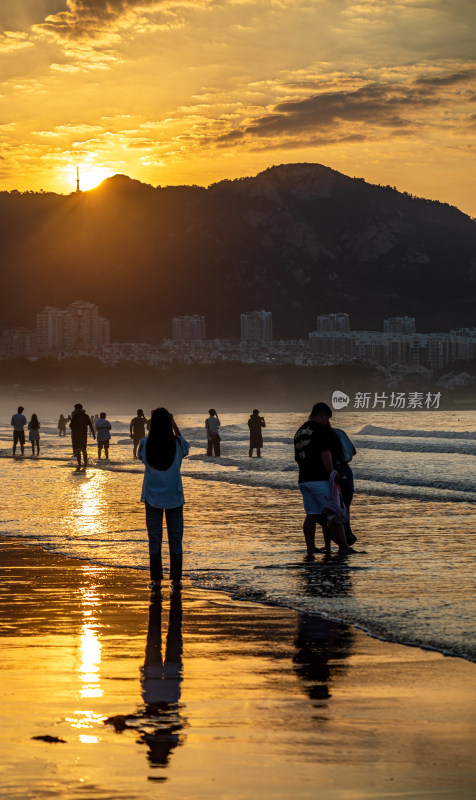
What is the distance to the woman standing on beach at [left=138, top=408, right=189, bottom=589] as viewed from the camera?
1013 cm

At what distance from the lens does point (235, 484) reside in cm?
2473

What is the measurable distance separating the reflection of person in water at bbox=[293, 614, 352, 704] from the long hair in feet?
8.27

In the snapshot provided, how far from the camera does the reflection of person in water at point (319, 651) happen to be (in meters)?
5.77

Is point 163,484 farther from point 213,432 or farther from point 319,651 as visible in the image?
point 213,432

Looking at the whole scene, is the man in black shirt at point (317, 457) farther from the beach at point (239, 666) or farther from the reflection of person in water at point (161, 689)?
the reflection of person in water at point (161, 689)

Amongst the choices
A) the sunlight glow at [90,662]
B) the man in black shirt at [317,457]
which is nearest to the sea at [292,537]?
the man in black shirt at [317,457]

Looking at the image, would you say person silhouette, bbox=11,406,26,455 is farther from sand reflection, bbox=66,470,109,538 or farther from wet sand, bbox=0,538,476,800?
wet sand, bbox=0,538,476,800

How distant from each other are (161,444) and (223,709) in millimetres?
5111

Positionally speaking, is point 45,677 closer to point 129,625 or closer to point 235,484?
point 129,625

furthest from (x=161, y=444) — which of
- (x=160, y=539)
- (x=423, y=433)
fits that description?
(x=423, y=433)

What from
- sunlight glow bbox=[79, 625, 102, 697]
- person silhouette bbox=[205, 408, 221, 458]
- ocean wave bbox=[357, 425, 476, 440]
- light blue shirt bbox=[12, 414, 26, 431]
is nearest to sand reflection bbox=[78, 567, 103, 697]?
sunlight glow bbox=[79, 625, 102, 697]

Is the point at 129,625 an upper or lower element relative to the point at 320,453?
lower

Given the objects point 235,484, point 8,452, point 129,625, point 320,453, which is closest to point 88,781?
point 129,625

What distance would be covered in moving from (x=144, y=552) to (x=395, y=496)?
9.54 metres
